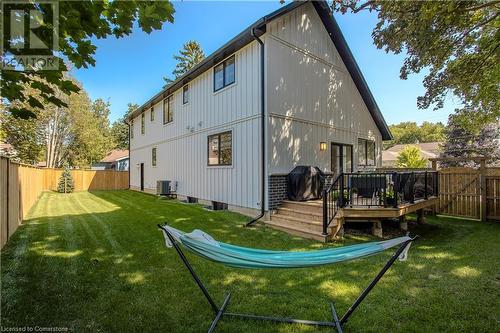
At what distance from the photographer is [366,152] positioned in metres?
12.8

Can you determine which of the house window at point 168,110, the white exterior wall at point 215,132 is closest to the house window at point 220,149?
the white exterior wall at point 215,132

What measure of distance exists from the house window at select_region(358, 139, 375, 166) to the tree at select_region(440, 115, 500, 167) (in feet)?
35.5

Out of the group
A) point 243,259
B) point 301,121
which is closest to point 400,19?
point 301,121

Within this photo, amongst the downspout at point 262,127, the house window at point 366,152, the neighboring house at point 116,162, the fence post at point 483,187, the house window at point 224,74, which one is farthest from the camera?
the neighboring house at point 116,162

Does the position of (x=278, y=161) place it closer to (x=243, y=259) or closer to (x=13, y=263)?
(x=243, y=259)

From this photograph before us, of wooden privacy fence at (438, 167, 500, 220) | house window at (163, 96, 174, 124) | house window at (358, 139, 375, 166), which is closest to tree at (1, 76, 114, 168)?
house window at (163, 96, 174, 124)

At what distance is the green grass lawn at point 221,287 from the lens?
3025 millimetres

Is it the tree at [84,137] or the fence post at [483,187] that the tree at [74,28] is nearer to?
the fence post at [483,187]

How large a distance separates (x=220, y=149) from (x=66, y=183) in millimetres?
13963

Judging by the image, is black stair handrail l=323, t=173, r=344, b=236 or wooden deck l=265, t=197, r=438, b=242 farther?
wooden deck l=265, t=197, r=438, b=242

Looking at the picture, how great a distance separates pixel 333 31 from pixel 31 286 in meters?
11.4

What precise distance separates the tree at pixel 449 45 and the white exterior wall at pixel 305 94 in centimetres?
237

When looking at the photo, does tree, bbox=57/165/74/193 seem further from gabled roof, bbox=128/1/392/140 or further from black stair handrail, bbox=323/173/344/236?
black stair handrail, bbox=323/173/344/236

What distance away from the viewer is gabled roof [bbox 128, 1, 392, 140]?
8.24m
